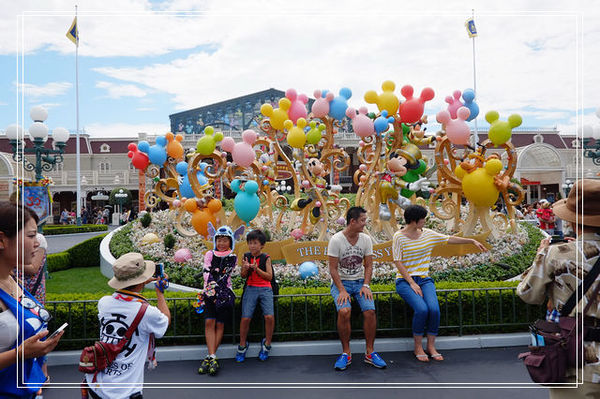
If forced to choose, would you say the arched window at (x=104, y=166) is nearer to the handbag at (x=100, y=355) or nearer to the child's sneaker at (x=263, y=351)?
the child's sneaker at (x=263, y=351)

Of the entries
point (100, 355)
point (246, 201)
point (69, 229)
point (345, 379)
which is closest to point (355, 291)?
point (345, 379)

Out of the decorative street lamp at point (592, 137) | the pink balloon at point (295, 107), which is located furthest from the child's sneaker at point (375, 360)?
the decorative street lamp at point (592, 137)

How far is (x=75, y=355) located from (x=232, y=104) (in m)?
39.7

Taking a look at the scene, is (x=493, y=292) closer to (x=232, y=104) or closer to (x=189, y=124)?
(x=232, y=104)

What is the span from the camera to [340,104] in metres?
8.87

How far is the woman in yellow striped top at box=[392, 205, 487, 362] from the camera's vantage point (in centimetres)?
432

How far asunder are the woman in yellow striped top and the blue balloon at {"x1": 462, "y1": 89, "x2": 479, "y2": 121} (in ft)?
17.8

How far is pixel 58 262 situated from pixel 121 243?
6.70ft

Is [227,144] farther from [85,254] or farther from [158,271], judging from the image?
[85,254]

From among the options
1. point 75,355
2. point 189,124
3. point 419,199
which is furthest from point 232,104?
point 75,355

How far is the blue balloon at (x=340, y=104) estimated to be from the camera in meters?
8.87

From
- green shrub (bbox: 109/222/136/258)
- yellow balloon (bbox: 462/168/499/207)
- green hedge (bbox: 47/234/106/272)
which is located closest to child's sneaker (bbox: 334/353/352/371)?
yellow balloon (bbox: 462/168/499/207)

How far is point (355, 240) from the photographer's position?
4.38 m

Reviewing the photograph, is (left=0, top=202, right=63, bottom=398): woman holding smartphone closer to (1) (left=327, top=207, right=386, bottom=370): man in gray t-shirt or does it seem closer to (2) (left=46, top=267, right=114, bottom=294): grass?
(1) (left=327, top=207, right=386, bottom=370): man in gray t-shirt
